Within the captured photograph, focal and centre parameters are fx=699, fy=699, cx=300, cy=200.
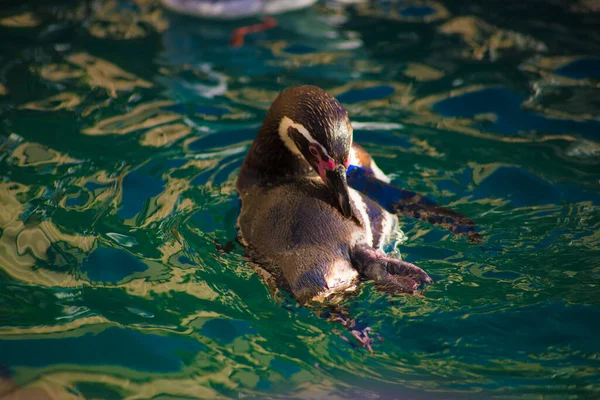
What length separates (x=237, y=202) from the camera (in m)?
4.67

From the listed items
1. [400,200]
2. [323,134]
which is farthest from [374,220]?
[323,134]

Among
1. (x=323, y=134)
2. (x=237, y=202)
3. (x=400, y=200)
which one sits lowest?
(x=237, y=202)

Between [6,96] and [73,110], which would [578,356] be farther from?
[6,96]

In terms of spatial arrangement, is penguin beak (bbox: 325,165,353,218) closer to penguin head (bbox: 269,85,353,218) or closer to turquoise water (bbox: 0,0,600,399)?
penguin head (bbox: 269,85,353,218)

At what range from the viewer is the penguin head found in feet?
12.2

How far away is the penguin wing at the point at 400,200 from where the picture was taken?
4.32 m

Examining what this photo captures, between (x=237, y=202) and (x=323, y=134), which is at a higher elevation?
(x=323, y=134)

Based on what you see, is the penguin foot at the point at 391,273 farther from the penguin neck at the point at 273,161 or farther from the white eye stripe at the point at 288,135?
the penguin neck at the point at 273,161

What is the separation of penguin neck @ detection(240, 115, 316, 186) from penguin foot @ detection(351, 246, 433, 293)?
2.91 ft

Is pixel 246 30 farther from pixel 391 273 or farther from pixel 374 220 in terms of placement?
pixel 391 273

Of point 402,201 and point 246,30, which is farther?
point 246,30

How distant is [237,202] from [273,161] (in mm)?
498

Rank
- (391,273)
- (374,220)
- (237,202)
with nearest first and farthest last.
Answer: (391,273) → (374,220) → (237,202)

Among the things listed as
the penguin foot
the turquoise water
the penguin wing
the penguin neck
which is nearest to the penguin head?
the penguin neck
